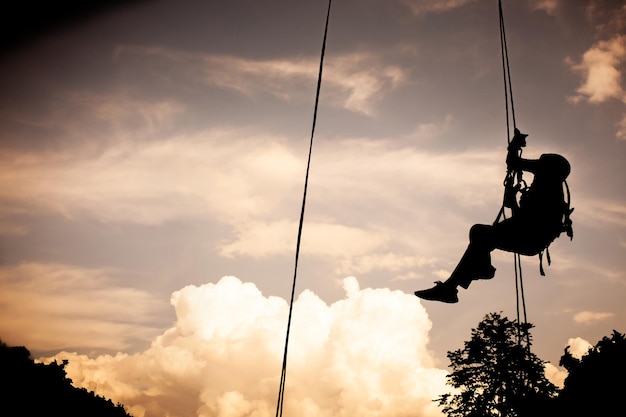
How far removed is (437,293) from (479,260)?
2.50ft

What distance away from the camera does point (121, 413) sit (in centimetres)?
2816

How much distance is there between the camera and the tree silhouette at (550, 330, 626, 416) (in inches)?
614

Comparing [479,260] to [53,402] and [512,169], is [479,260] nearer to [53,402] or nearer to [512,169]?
[512,169]

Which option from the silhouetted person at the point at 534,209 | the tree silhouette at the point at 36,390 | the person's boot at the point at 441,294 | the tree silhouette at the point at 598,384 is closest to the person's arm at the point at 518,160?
the silhouetted person at the point at 534,209

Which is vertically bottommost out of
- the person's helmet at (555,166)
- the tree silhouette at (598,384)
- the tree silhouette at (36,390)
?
the tree silhouette at (36,390)

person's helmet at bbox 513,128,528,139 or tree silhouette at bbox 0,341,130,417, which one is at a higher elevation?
person's helmet at bbox 513,128,528,139

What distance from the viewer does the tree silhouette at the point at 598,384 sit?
614 inches

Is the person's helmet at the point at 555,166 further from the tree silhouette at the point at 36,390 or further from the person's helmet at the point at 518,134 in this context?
the tree silhouette at the point at 36,390

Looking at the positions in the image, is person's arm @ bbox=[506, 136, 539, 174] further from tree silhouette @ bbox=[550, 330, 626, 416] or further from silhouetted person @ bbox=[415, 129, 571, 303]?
Result: tree silhouette @ bbox=[550, 330, 626, 416]

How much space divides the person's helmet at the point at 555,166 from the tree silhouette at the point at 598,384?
53.6ft

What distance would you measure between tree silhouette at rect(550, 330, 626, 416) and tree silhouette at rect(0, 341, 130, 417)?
26.0 metres

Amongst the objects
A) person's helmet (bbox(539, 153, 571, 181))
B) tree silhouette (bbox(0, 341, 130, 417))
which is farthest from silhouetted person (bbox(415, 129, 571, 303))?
tree silhouette (bbox(0, 341, 130, 417))

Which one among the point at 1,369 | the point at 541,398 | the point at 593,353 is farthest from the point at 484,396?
the point at 1,369

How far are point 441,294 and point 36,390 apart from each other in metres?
23.6
